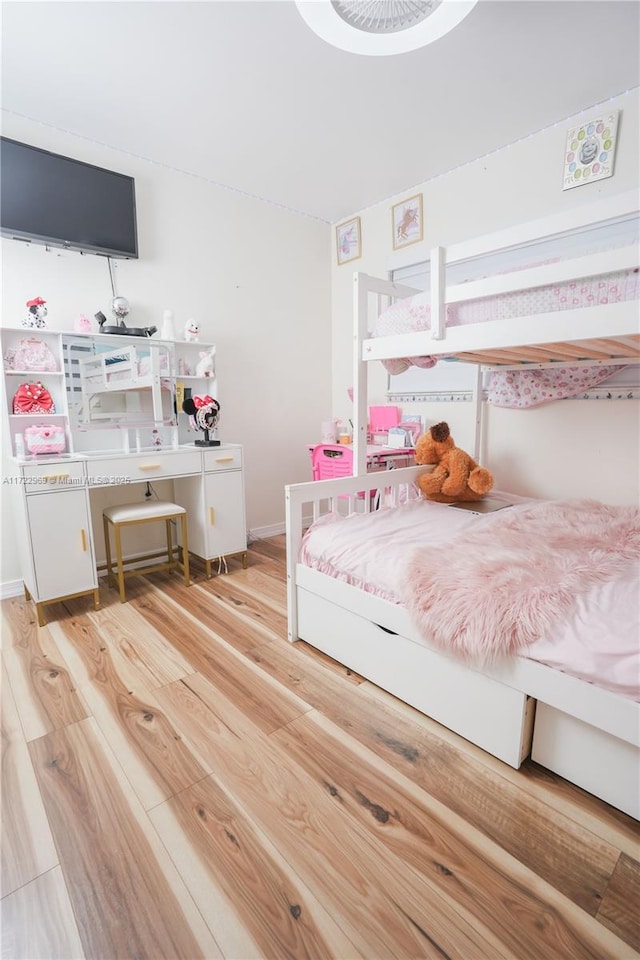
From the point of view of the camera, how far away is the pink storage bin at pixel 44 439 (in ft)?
7.48

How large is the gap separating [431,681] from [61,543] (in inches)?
72.3

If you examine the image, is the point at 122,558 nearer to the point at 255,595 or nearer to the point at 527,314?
the point at 255,595

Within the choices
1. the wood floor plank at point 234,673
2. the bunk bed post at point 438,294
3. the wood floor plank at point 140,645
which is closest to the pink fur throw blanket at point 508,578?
the wood floor plank at point 234,673

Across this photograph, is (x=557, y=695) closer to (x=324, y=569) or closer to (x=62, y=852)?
(x=324, y=569)

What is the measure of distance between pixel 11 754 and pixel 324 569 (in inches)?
45.7

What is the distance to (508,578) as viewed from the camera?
1315mm

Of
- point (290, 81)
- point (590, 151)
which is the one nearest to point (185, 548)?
point (290, 81)

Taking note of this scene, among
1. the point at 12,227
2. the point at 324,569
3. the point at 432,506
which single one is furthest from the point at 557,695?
the point at 12,227

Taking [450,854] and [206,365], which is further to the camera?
[206,365]

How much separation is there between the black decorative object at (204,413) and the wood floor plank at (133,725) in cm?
128

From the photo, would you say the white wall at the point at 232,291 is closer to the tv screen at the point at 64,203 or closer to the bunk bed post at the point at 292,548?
the tv screen at the point at 64,203

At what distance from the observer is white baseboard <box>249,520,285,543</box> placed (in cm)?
348

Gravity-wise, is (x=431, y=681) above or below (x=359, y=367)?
below

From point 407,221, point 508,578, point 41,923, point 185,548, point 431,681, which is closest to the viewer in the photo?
point 41,923
